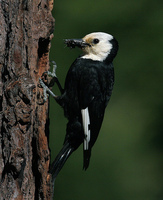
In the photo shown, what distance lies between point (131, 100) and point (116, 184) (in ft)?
4.03

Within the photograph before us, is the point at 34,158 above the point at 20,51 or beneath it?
beneath

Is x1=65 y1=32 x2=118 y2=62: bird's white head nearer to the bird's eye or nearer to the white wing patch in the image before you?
the bird's eye

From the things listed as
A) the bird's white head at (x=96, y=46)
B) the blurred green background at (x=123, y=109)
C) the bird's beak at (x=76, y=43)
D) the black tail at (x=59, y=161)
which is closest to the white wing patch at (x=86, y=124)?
the black tail at (x=59, y=161)

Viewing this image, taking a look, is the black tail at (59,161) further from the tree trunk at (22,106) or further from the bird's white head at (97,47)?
the bird's white head at (97,47)

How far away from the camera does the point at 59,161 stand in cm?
369

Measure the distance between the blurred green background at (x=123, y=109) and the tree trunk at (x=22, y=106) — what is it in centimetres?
235

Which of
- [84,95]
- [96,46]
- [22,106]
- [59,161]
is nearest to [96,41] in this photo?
[96,46]

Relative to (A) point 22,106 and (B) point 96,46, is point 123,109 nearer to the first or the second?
(B) point 96,46

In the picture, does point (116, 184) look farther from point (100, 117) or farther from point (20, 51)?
point (20, 51)

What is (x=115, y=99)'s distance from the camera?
629 cm

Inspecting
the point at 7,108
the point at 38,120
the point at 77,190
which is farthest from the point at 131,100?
the point at 7,108

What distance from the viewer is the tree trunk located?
110 inches

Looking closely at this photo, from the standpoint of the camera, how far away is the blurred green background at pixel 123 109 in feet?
18.8

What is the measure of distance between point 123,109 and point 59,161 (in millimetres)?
2671
